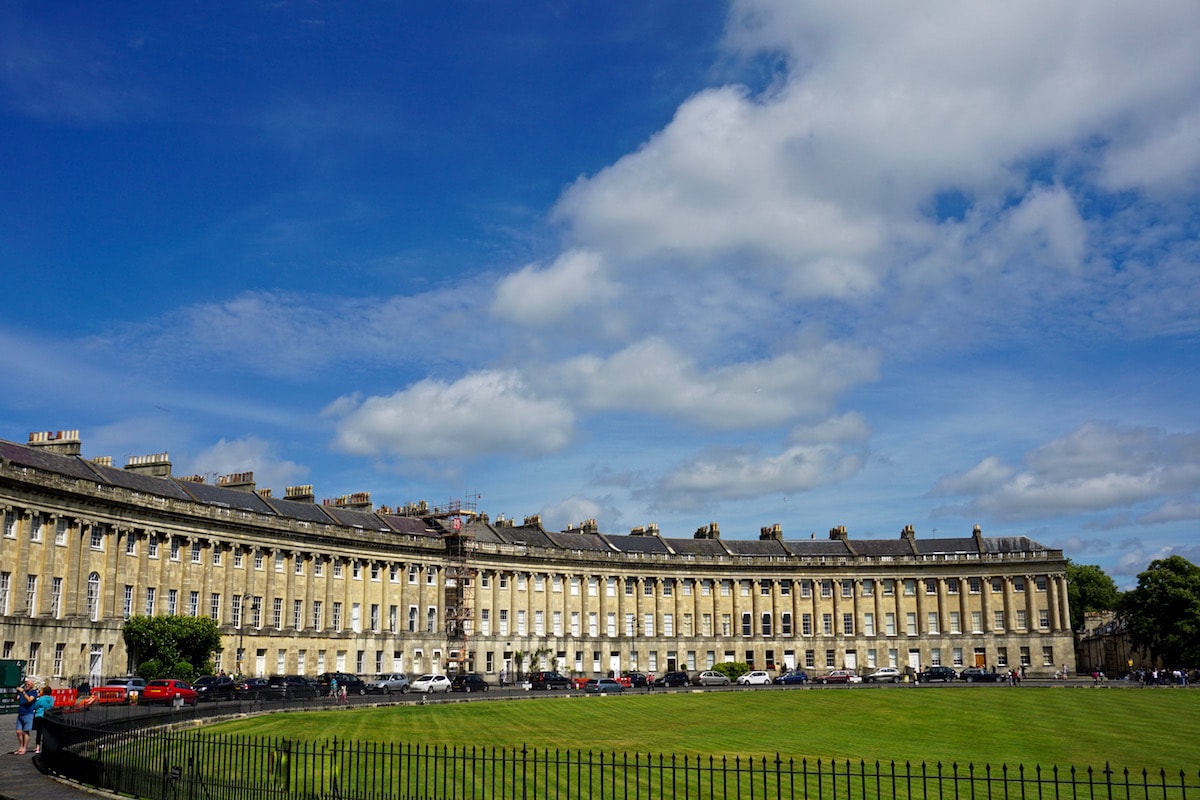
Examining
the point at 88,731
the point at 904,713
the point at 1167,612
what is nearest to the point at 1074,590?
the point at 1167,612

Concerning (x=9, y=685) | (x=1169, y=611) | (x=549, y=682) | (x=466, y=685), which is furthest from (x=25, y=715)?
(x=1169, y=611)

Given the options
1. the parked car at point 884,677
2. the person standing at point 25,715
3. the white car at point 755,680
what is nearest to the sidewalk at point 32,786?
the person standing at point 25,715

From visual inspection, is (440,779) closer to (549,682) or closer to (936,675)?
(549,682)

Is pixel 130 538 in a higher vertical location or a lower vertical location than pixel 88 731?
higher

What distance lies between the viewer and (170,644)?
218 ft

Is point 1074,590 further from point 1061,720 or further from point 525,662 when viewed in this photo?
point 1061,720

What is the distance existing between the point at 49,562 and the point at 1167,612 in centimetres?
8724

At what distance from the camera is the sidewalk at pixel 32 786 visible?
21.6 meters

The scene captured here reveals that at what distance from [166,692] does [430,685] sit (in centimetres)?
1967

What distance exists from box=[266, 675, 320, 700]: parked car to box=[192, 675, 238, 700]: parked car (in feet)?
6.84

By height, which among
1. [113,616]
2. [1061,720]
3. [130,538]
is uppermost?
[130,538]

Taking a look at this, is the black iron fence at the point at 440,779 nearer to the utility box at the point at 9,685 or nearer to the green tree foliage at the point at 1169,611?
the utility box at the point at 9,685

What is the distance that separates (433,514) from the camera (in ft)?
330

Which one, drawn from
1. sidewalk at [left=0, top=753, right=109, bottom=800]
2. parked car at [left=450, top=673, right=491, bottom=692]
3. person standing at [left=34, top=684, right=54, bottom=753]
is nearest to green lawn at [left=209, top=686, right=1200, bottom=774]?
person standing at [left=34, top=684, right=54, bottom=753]
